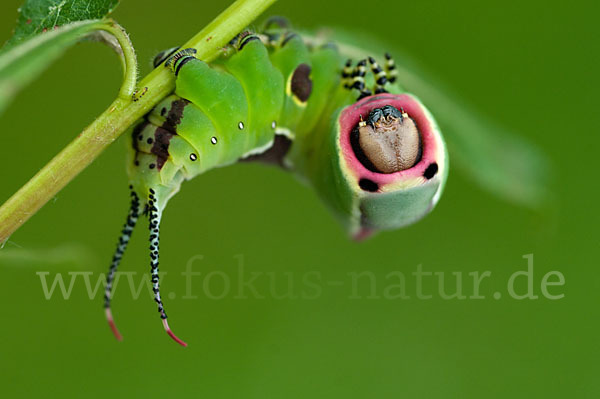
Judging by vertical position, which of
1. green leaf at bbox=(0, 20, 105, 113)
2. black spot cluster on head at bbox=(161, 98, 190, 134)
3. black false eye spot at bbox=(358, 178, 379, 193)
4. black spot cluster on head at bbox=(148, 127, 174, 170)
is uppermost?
black false eye spot at bbox=(358, 178, 379, 193)

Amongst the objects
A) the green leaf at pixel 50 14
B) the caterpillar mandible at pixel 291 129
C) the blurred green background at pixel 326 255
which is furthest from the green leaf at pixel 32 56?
the blurred green background at pixel 326 255

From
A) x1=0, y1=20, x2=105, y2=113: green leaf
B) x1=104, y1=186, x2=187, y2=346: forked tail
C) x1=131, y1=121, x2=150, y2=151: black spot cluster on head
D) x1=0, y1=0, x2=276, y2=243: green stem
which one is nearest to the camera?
x1=0, y1=20, x2=105, y2=113: green leaf

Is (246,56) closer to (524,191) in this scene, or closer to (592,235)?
(524,191)

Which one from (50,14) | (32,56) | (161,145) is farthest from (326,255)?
(32,56)

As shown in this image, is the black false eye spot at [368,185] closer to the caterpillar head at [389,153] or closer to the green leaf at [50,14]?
the caterpillar head at [389,153]

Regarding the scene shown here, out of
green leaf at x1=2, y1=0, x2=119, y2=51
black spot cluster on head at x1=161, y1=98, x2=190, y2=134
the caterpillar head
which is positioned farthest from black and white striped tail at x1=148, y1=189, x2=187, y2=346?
the caterpillar head

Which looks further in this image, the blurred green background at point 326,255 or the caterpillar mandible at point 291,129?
the blurred green background at point 326,255

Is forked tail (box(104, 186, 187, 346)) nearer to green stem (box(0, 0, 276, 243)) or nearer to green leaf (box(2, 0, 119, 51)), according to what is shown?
green stem (box(0, 0, 276, 243))

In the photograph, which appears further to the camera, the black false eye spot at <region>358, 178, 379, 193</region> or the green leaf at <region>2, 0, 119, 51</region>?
the black false eye spot at <region>358, 178, 379, 193</region>
